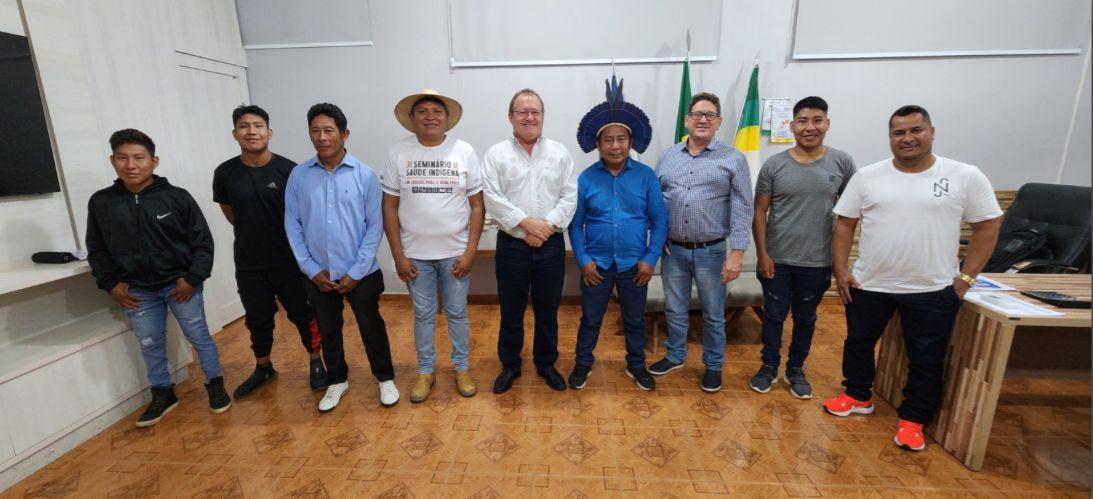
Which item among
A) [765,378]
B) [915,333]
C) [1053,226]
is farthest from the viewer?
[1053,226]

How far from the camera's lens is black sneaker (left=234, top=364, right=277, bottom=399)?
2948mm

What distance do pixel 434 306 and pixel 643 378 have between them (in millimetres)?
1292

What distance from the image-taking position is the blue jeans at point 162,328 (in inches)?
105

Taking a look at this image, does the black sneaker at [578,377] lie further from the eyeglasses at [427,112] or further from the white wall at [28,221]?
the white wall at [28,221]

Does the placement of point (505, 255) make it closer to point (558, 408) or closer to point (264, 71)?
point (558, 408)

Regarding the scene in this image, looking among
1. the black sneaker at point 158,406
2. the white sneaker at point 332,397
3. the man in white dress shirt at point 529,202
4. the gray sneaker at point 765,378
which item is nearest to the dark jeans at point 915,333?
the gray sneaker at point 765,378

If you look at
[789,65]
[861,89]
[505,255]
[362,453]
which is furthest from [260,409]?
[861,89]

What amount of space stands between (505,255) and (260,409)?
163 cm

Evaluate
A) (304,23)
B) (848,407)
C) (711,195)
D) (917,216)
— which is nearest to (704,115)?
(711,195)

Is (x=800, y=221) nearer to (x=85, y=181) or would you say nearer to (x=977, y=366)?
(x=977, y=366)

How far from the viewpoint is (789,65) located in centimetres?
409

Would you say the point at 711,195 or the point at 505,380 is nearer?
the point at 711,195

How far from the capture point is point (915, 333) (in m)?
2.37

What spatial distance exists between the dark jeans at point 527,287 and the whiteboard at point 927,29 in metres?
2.88
